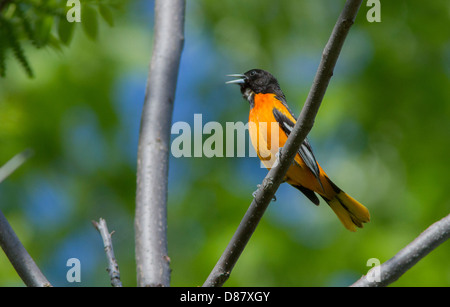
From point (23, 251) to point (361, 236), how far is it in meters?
4.85

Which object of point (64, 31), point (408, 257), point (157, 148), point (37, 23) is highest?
point (64, 31)

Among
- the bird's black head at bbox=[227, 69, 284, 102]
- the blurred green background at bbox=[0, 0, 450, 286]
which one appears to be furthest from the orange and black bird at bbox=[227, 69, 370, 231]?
the blurred green background at bbox=[0, 0, 450, 286]

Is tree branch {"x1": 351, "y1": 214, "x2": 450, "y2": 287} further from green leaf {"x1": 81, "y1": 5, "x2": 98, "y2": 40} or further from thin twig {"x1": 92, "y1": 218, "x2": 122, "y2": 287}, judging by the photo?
green leaf {"x1": 81, "y1": 5, "x2": 98, "y2": 40}

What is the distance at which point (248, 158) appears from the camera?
26.0ft

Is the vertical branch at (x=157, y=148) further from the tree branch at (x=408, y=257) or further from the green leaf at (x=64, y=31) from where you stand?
the tree branch at (x=408, y=257)

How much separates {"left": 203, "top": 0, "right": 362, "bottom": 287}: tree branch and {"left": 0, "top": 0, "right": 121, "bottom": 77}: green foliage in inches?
50.4

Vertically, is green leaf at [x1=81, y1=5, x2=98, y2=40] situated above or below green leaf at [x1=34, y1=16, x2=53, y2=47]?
above

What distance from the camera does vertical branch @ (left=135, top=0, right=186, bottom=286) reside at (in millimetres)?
3090

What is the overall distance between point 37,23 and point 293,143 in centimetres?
162

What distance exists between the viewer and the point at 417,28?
731cm

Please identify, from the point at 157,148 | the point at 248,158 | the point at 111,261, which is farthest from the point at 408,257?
the point at 248,158

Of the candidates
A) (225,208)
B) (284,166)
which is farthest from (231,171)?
(284,166)

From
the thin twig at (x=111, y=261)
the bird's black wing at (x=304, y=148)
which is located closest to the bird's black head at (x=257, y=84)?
the bird's black wing at (x=304, y=148)

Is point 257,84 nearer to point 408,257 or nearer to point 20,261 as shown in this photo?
point 408,257
